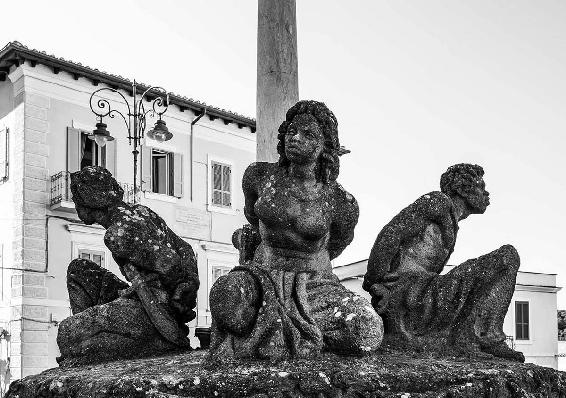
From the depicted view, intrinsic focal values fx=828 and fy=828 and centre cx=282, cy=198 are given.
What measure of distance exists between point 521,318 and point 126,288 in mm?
33642

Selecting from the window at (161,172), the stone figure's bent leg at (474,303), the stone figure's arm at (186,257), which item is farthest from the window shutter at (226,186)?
the stone figure's bent leg at (474,303)

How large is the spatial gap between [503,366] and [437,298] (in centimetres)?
69

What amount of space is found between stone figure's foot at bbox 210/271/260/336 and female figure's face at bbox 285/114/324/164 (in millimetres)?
918

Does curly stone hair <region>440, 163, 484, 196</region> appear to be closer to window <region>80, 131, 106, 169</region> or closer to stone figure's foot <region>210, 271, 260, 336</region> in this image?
stone figure's foot <region>210, 271, 260, 336</region>

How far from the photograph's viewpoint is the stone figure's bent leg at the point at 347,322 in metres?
4.56

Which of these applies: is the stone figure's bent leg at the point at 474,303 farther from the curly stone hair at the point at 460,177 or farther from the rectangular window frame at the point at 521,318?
the rectangular window frame at the point at 521,318

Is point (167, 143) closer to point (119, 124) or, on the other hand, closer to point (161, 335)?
point (119, 124)

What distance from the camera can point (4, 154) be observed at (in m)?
25.6

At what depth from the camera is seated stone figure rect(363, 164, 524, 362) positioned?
5473mm

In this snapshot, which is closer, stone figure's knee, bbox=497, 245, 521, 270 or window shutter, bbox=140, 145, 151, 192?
stone figure's knee, bbox=497, 245, 521, 270

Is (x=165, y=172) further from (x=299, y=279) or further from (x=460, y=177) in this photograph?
(x=299, y=279)

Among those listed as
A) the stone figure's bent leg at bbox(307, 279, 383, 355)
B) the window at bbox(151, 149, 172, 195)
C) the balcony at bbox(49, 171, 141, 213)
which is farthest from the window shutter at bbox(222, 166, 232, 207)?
the stone figure's bent leg at bbox(307, 279, 383, 355)

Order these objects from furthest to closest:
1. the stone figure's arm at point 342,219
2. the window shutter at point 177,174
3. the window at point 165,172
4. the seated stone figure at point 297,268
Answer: the window shutter at point 177,174, the window at point 165,172, the stone figure's arm at point 342,219, the seated stone figure at point 297,268

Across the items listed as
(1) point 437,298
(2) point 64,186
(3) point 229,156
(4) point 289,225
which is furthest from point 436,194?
(3) point 229,156
